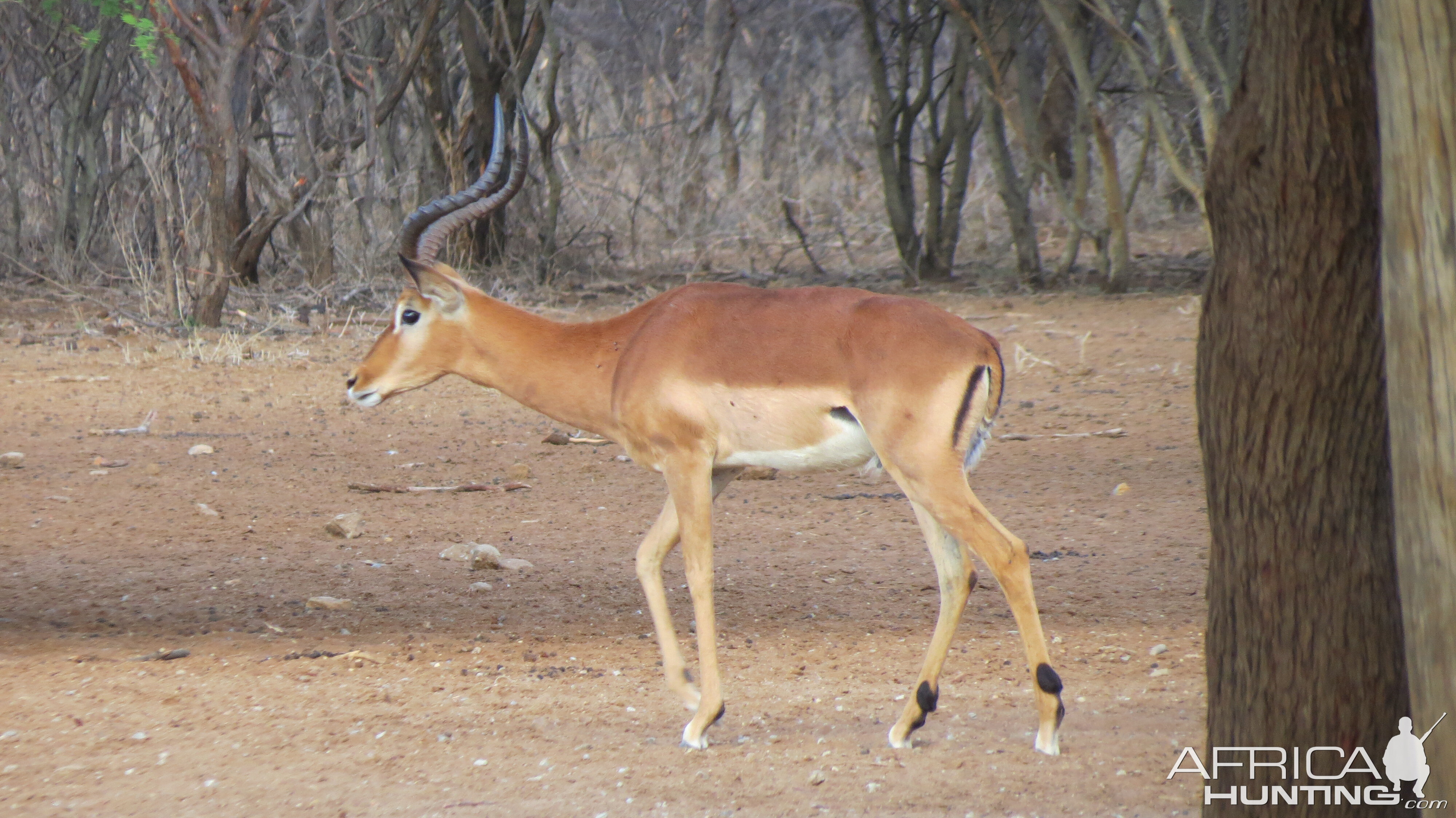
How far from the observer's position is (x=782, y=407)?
4090 mm

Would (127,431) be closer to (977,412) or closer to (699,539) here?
(699,539)

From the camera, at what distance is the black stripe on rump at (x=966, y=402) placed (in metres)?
3.91

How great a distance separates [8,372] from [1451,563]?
10502 mm

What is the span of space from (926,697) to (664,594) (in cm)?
83

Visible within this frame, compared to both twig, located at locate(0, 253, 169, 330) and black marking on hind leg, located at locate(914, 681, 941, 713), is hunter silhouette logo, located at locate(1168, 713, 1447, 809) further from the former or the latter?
twig, located at locate(0, 253, 169, 330)

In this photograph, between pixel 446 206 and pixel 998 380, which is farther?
pixel 446 206

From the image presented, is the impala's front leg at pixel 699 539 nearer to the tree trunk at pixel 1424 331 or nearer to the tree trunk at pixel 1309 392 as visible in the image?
the tree trunk at pixel 1309 392

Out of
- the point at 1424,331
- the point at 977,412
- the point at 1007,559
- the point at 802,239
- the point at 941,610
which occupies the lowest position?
the point at 802,239

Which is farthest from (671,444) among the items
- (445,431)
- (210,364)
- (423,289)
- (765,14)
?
(765,14)

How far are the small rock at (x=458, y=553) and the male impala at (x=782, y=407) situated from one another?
1.71 meters

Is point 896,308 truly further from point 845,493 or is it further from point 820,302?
point 845,493

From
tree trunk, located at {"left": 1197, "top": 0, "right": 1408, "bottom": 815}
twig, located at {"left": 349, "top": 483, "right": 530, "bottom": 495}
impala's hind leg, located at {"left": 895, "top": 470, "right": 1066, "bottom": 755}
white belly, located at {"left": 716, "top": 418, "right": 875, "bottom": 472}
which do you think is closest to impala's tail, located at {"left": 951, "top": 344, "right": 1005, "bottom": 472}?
impala's hind leg, located at {"left": 895, "top": 470, "right": 1066, "bottom": 755}

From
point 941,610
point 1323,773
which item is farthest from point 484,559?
point 1323,773

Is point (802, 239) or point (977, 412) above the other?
point (977, 412)
